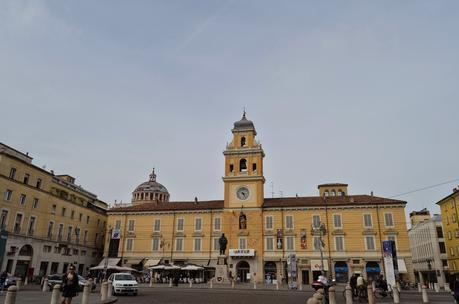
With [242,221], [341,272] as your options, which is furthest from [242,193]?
[341,272]

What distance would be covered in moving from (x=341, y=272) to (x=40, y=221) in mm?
38440

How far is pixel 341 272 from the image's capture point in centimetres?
4603

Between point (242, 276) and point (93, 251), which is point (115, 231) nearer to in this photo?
point (93, 251)

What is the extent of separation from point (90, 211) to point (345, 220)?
1531 inches

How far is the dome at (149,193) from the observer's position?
86.3 metres

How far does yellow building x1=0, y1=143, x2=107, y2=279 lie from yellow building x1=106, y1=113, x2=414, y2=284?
4900 mm

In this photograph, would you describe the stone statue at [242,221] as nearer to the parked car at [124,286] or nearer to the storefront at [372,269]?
the storefront at [372,269]

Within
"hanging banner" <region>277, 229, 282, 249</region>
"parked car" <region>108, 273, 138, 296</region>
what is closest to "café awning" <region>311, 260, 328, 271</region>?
"hanging banner" <region>277, 229, 282, 249</region>

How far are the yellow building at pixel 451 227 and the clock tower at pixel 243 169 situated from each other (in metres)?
27.1

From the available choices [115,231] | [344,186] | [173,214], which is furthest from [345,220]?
[115,231]

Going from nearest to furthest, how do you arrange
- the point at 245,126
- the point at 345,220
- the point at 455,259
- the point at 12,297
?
the point at 12,297
the point at 345,220
the point at 455,259
the point at 245,126

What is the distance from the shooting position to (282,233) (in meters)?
48.9

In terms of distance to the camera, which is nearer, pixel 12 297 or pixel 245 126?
pixel 12 297

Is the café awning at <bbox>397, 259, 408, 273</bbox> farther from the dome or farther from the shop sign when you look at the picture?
the dome
